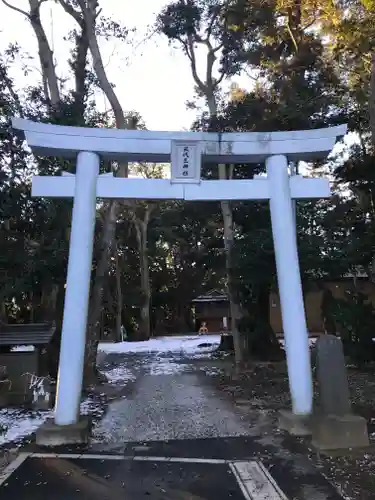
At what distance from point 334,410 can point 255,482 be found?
1.89 m

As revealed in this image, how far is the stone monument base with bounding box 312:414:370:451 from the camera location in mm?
6668

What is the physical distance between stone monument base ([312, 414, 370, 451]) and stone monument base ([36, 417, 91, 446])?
3.17 meters

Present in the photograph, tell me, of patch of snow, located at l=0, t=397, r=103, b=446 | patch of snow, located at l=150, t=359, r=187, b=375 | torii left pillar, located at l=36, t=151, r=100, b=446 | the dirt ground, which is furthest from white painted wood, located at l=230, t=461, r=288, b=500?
patch of snow, located at l=150, t=359, r=187, b=375

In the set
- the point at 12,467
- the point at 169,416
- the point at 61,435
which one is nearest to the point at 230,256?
the point at 169,416

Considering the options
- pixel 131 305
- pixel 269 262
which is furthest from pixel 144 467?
pixel 131 305

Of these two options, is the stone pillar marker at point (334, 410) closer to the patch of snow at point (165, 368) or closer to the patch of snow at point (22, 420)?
the patch of snow at point (22, 420)

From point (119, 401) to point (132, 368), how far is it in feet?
21.6

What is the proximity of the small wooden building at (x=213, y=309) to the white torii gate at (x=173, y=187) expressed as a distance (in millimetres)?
25957

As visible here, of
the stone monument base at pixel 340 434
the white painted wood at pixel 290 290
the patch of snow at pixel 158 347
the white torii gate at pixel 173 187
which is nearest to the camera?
the stone monument base at pixel 340 434

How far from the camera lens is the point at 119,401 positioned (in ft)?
36.9

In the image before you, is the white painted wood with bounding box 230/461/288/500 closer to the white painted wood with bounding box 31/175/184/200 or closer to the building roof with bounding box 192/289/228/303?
the white painted wood with bounding box 31/175/184/200

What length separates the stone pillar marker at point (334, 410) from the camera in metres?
6.68

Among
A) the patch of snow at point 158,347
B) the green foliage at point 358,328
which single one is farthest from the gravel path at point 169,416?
the patch of snow at point 158,347

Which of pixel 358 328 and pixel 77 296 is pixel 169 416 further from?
pixel 358 328
